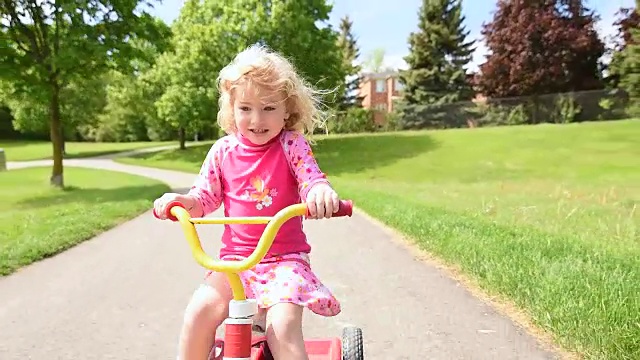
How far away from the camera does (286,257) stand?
2.70m

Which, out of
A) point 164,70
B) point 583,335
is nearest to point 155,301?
point 583,335

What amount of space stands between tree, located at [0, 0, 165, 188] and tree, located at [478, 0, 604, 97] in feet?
93.6

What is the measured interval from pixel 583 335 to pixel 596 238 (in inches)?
160

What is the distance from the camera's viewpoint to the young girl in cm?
246

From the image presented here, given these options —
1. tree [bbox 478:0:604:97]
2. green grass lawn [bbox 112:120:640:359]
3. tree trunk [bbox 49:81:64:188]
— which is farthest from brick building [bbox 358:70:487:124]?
tree trunk [bbox 49:81:64:188]

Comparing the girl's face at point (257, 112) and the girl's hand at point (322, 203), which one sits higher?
the girl's face at point (257, 112)

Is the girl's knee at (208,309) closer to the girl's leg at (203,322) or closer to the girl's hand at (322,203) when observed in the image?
the girl's leg at (203,322)

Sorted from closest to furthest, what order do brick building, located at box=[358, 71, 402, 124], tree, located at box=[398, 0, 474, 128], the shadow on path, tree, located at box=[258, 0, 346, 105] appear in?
1. the shadow on path
2. tree, located at box=[258, 0, 346, 105]
3. tree, located at box=[398, 0, 474, 128]
4. brick building, located at box=[358, 71, 402, 124]

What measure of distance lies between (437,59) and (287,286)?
4522 centimetres

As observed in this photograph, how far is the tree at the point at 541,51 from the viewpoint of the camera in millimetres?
40312

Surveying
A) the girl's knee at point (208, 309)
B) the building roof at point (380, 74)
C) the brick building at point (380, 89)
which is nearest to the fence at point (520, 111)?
the brick building at point (380, 89)

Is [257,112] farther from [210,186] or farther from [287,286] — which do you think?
[287,286]

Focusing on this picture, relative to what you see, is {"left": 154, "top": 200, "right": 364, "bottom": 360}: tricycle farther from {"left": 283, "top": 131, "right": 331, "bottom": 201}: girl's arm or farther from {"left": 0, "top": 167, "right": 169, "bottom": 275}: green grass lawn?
{"left": 0, "top": 167, "right": 169, "bottom": 275}: green grass lawn

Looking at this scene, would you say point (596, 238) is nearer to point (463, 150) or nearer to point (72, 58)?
point (72, 58)
